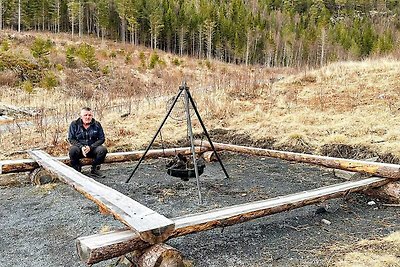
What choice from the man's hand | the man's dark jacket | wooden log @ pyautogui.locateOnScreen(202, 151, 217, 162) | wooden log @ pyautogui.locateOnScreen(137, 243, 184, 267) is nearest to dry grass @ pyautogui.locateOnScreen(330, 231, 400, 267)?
wooden log @ pyautogui.locateOnScreen(137, 243, 184, 267)

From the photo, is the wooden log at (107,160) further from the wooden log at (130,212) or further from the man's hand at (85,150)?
the wooden log at (130,212)

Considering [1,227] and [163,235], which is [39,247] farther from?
[163,235]

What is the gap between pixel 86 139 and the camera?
586 centimetres

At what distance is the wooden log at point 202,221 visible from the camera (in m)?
2.47

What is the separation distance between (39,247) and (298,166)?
4.81m

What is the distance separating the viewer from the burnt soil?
3115mm

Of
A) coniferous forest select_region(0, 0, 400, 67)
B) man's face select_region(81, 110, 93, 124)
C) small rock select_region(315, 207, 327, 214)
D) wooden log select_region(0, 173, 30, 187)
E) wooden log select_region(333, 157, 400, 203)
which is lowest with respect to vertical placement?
wooden log select_region(0, 173, 30, 187)

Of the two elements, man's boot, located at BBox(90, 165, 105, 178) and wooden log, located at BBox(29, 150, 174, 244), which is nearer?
wooden log, located at BBox(29, 150, 174, 244)

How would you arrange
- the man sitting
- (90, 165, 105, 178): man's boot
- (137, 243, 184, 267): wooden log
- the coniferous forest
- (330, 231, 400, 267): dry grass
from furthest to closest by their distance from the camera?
the coniferous forest, (90, 165, 105, 178): man's boot, the man sitting, (330, 231, 400, 267): dry grass, (137, 243, 184, 267): wooden log

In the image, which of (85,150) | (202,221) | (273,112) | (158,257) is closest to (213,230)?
(202,221)

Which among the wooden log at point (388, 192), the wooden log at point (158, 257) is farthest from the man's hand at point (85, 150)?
the wooden log at point (388, 192)

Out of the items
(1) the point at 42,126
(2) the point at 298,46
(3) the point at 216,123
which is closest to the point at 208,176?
(3) the point at 216,123

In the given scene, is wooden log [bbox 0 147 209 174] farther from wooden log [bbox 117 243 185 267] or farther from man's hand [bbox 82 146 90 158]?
wooden log [bbox 117 243 185 267]

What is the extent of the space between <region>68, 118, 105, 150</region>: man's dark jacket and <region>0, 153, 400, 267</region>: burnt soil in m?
0.61
